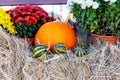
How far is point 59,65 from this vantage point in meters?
2.08

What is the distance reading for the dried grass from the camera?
2.02 metres

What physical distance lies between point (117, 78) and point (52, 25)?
76 centimetres

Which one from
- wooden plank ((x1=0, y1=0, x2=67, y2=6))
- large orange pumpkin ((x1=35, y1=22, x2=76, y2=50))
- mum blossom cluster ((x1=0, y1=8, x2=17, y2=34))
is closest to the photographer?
large orange pumpkin ((x1=35, y1=22, x2=76, y2=50))

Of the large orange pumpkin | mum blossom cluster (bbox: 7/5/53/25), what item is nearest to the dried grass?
the large orange pumpkin

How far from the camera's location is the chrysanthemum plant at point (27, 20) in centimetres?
259

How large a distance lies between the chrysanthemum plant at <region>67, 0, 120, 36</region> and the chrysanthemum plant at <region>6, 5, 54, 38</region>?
1.08 ft

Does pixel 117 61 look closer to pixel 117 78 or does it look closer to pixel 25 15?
pixel 117 78

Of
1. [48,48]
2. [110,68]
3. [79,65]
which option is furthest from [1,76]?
[110,68]

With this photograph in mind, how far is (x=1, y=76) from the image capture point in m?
2.22

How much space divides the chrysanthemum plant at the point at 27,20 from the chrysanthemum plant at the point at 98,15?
1.08 feet

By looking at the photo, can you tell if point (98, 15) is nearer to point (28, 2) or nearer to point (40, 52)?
point (40, 52)

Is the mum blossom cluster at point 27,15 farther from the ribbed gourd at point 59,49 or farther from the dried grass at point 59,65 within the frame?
the ribbed gourd at point 59,49

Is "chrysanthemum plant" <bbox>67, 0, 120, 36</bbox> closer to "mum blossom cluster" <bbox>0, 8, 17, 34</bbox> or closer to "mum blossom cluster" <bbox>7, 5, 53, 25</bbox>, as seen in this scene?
"mum blossom cluster" <bbox>7, 5, 53, 25</bbox>

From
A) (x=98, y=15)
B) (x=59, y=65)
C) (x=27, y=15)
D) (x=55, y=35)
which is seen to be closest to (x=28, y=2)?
(x=27, y=15)
